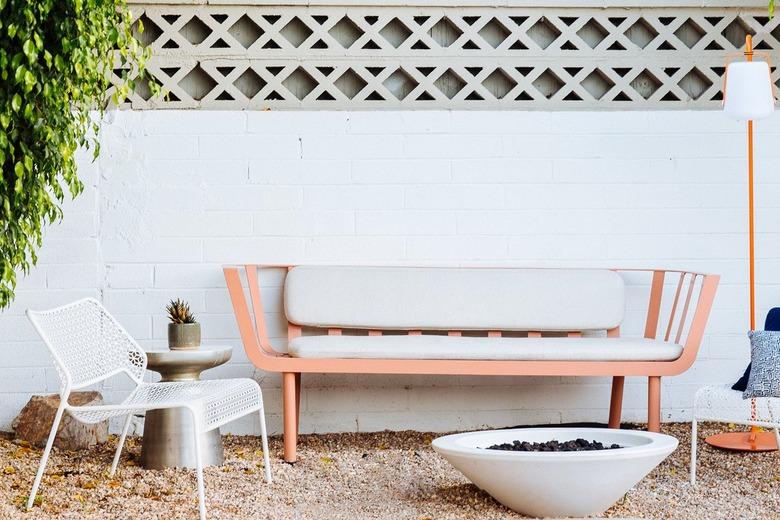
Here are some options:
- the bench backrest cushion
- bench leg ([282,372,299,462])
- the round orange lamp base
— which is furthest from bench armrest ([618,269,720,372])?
bench leg ([282,372,299,462])

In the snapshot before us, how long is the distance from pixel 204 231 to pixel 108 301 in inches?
20.4

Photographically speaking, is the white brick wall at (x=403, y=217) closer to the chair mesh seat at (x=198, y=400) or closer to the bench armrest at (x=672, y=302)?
the bench armrest at (x=672, y=302)

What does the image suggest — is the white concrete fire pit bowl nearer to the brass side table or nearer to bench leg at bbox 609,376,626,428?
the brass side table

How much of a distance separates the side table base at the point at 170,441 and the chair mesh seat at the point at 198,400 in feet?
0.51

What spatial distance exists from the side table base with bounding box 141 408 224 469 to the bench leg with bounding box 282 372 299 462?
0.30 m

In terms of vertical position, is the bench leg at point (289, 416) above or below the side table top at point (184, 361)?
below

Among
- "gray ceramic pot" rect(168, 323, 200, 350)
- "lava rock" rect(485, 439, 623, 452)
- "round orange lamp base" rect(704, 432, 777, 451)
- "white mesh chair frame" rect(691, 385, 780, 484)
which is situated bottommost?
"round orange lamp base" rect(704, 432, 777, 451)

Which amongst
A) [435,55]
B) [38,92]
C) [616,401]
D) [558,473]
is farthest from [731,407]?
[38,92]

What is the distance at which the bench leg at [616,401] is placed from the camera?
4316 millimetres

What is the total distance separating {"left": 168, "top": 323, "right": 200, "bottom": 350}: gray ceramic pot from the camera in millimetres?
3748

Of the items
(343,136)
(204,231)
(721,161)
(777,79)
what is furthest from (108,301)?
(777,79)

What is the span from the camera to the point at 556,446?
3.03 m

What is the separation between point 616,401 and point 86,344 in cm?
221

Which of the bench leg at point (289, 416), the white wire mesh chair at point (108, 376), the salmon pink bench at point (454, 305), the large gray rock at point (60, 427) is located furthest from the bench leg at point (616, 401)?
the large gray rock at point (60, 427)
